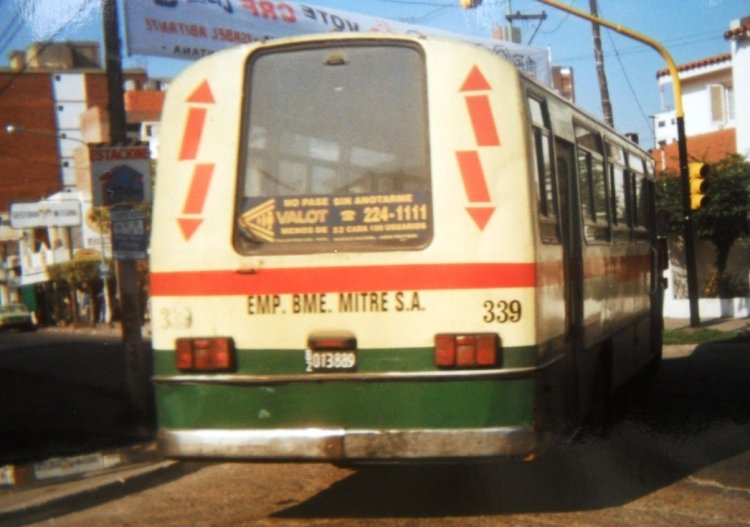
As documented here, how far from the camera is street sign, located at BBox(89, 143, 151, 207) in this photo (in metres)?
11.2

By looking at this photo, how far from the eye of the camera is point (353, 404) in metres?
6.47

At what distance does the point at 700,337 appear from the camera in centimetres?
2150

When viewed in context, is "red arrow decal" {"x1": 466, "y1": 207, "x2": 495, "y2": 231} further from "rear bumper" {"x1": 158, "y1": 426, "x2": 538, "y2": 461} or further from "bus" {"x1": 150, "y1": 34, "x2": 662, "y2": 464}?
"rear bumper" {"x1": 158, "y1": 426, "x2": 538, "y2": 461}

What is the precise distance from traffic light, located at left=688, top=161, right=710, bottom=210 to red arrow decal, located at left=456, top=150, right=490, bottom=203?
13121mm

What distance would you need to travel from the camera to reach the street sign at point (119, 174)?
36.8ft

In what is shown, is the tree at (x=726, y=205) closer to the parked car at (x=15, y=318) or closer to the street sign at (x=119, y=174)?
the street sign at (x=119, y=174)

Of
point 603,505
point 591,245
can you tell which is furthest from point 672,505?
point 591,245

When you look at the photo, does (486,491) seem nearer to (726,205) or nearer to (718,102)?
(726,205)

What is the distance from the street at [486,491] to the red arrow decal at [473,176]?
1.95 metres

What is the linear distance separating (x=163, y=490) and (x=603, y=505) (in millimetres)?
3369

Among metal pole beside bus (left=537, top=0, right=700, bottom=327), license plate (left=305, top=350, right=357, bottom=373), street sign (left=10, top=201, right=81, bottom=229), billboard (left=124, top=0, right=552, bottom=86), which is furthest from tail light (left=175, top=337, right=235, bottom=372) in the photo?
street sign (left=10, top=201, right=81, bottom=229)

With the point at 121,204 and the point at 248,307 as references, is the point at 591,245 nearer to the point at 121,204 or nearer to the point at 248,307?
the point at 248,307

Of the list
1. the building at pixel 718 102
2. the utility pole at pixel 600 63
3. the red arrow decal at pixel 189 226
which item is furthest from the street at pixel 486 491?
the building at pixel 718 102

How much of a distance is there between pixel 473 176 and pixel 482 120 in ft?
1.09
